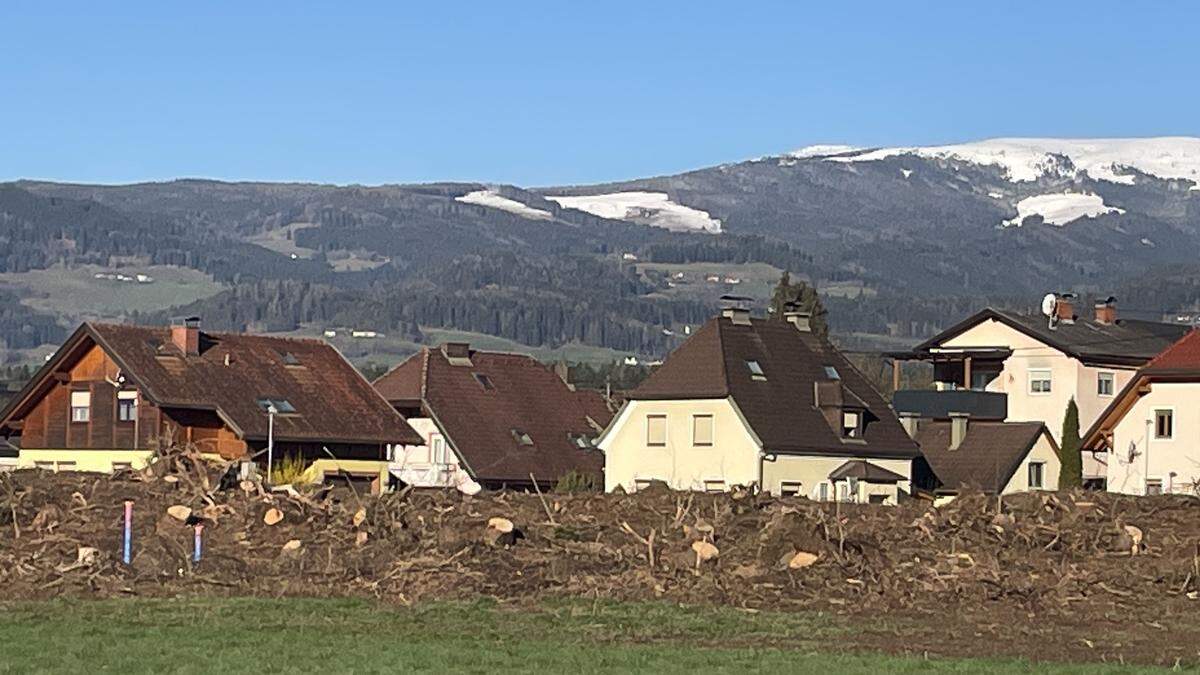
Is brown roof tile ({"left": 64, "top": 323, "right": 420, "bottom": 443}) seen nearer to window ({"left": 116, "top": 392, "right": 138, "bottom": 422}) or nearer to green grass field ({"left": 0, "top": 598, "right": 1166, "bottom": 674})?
window ({"left": 116, "top": 392, "right": 138, "bottom": 422})

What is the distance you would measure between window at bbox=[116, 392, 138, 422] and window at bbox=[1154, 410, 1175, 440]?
94.0 ft

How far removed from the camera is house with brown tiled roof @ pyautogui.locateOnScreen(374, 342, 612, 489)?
75.7 m

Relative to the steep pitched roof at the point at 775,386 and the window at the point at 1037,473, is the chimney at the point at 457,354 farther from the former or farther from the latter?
the window at the point at 1037,473

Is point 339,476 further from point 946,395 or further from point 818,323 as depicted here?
point 818,323

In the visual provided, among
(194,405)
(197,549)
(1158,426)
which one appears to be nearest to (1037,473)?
(1158,426)

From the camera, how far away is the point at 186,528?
35.0 metres

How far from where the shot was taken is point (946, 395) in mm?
82375

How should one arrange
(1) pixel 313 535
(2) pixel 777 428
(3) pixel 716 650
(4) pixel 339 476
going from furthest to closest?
(2) pixel 777 428 → (4) pixel 339 476 → (1) pixel 313 535 → (3) pixel 716 650

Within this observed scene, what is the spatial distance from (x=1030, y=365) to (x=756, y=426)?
1966 centimetres

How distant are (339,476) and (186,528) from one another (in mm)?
30504

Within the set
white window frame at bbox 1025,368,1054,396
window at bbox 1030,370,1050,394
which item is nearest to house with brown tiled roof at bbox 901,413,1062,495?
white window frame at bbox 1025,368,1054,396

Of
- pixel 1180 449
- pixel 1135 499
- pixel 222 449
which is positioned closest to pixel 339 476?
pixel 222 449

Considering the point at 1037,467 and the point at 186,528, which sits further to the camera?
the point at 1037,467

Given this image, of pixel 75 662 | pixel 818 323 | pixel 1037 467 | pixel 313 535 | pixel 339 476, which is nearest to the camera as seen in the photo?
pixel 75 662
